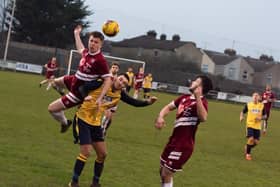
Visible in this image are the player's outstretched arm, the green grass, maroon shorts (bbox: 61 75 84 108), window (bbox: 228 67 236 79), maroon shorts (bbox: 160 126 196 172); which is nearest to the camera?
maroon shorts (bbox: 160 126 196 172)

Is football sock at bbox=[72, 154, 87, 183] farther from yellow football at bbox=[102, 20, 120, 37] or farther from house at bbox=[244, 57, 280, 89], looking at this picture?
house at bbox=[244, 57, 280, 89]

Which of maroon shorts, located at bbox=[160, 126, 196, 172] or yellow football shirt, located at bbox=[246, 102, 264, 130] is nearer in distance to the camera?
maroon shorts, located at bbox=[160, 126, 196, 172]

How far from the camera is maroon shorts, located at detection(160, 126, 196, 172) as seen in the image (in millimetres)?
7168

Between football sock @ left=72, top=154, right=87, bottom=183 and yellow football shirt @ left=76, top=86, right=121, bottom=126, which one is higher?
yellow football shirt @ left=76, top=86, right=121, bottom=126

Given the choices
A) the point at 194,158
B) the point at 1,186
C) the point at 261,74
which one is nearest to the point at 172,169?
the point at 1,186

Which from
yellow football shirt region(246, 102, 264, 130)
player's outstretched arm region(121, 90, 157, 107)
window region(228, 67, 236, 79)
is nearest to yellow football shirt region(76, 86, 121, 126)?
player's outstretched arm region(121, 90, 157, 107)

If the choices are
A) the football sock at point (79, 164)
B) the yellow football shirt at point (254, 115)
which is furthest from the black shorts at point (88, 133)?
the yellow football shirt at point (254, 115)

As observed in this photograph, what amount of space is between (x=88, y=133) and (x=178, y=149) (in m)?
1.51

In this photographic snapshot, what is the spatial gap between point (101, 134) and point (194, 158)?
5.60 m

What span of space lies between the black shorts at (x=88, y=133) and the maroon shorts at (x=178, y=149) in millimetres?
1286

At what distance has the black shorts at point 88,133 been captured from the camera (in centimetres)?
787

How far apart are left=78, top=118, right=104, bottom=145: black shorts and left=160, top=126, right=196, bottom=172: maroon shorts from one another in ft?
4.22

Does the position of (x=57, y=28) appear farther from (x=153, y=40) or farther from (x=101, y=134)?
(x=101, y=134)

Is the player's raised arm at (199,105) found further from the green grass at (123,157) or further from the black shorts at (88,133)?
the green grass at (123,157)
